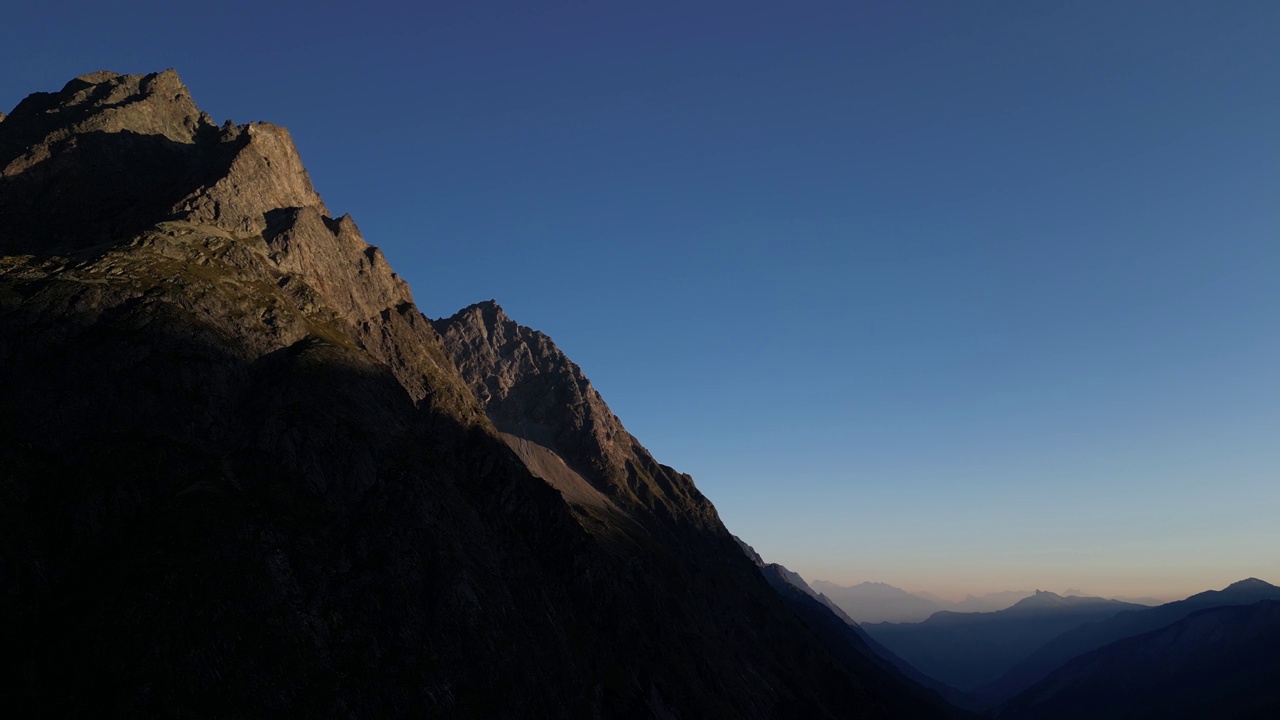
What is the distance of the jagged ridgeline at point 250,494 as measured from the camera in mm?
83688

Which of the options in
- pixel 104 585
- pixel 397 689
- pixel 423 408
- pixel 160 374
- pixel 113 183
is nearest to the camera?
pixel 104 585

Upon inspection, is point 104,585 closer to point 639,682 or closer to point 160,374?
point 160,374

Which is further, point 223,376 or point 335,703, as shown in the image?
point 223,376

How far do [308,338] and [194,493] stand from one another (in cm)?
5039

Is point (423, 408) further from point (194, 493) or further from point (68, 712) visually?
point (68, 712)

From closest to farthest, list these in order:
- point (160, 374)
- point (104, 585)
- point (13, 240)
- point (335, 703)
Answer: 1. point (104, 585)
2. point (335, 703)
3. point (160, 374)
4. point (13, 240)

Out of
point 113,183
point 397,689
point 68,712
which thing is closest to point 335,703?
point 397,689

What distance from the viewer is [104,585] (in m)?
84.1

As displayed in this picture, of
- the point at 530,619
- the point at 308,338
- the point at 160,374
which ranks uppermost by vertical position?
the point at 308,338

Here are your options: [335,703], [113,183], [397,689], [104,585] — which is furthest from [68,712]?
[113,183]

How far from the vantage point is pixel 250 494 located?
4225 inches

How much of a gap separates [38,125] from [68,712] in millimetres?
177109

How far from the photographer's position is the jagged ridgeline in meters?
83.7

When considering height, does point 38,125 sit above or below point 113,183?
above
